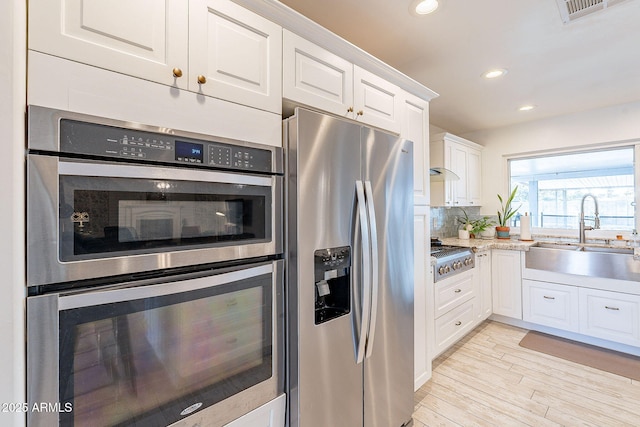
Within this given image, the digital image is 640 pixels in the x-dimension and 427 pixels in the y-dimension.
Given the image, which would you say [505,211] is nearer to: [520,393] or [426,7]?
[520,393]

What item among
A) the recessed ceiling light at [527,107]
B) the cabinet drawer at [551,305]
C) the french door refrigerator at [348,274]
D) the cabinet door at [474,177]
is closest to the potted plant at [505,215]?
the cabinet door at [474,177]

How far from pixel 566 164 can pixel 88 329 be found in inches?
191

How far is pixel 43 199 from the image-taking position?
71 cm

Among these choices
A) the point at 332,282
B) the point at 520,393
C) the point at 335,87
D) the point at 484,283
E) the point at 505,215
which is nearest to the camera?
the point at 332,282

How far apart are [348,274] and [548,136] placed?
380cm

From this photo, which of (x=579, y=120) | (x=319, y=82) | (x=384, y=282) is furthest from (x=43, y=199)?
(x=579, y=120)

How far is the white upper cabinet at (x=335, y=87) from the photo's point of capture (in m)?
1.25

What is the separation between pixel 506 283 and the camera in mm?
3322

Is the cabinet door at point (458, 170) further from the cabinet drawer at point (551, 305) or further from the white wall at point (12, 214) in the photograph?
the white wall at point (12, 214)

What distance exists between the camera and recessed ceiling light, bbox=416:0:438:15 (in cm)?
153

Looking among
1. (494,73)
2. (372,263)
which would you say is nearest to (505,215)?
(494,73)

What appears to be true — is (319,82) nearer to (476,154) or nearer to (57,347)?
(57,347)

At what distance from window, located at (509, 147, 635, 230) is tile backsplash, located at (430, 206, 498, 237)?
1.81ft

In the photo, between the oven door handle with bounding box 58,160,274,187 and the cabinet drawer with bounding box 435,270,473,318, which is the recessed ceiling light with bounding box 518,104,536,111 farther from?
the oven door handle with bounding box 58,160,274,187
